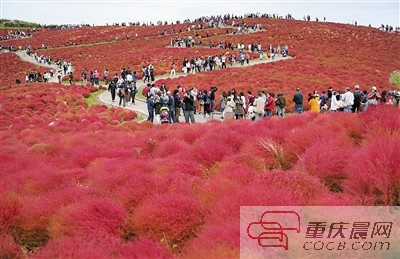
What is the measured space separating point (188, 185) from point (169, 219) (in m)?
1.37

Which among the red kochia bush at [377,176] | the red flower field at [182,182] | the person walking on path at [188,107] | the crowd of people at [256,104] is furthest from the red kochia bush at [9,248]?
the person walking on path at [188,107]

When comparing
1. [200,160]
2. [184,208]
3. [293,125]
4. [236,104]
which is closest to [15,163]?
[200,160]

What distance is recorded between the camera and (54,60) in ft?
220

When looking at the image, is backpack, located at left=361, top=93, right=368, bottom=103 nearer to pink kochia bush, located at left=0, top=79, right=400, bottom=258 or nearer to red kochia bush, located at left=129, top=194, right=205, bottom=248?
pink kochia bush, located at left=0, top=79, right=400, bottom=258

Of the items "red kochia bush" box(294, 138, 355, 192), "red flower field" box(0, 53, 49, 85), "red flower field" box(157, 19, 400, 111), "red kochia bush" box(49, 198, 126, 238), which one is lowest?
"red flower field" box(0, 53, 49, 85)

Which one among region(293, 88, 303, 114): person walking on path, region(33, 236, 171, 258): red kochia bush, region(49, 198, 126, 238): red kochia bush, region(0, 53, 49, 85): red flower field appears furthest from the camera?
region(0, 53, 49, 85): red flower field

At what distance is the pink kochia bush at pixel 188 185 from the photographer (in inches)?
225

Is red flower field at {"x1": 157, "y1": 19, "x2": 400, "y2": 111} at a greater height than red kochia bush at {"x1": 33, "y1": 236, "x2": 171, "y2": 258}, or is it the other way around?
red kochia bush at {"x1": 33, "y1": 236, "x2": 171, "y2": 258}

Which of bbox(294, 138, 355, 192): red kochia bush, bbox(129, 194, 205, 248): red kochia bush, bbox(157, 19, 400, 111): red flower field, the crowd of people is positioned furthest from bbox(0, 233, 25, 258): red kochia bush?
bbox(157, 19, 400, 111): red flower field

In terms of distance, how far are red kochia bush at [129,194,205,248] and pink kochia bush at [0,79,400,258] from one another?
0.05ft

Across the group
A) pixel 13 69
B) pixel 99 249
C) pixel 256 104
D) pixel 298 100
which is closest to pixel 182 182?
pixel 99 249

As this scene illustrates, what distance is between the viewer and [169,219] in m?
6.03

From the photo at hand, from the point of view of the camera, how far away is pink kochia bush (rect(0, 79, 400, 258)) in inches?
225

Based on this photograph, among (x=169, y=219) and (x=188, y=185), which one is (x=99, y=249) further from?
(x=188, y=185)
